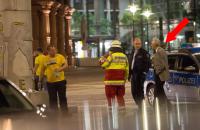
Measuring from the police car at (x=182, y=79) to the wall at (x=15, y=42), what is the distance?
135 inches

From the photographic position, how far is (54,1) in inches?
1868

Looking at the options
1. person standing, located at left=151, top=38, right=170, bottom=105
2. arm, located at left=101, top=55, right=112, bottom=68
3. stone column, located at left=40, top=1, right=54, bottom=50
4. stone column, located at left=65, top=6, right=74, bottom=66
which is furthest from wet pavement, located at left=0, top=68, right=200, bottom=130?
stone column, located at left=65, top=6, right=74, bottom=66

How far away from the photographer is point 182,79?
15094mm

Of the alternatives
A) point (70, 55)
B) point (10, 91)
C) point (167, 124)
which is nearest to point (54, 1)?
point (70, 55)

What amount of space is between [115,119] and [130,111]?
1628 mm

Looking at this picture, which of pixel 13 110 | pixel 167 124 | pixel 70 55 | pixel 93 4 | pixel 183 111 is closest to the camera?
pixel 13 110

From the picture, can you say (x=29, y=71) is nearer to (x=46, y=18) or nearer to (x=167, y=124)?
(x=167, y=124)

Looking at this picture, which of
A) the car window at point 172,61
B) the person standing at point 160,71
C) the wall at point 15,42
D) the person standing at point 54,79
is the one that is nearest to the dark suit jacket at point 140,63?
the person standing at point 160,71

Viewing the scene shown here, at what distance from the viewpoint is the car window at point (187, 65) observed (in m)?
14.8

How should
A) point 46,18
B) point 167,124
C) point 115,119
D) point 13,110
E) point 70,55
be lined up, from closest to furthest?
point 13,110 → point 167,124 → point 115,119 → point 46,18 → point 70,55

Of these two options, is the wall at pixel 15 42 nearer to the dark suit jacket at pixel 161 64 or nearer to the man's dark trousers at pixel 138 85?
the man's dark trousers at pixel 138 85

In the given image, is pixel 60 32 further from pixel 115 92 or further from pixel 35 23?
pixel 115 92

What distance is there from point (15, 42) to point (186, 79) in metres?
4.46

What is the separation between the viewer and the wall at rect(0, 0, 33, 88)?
1504 centimetres
